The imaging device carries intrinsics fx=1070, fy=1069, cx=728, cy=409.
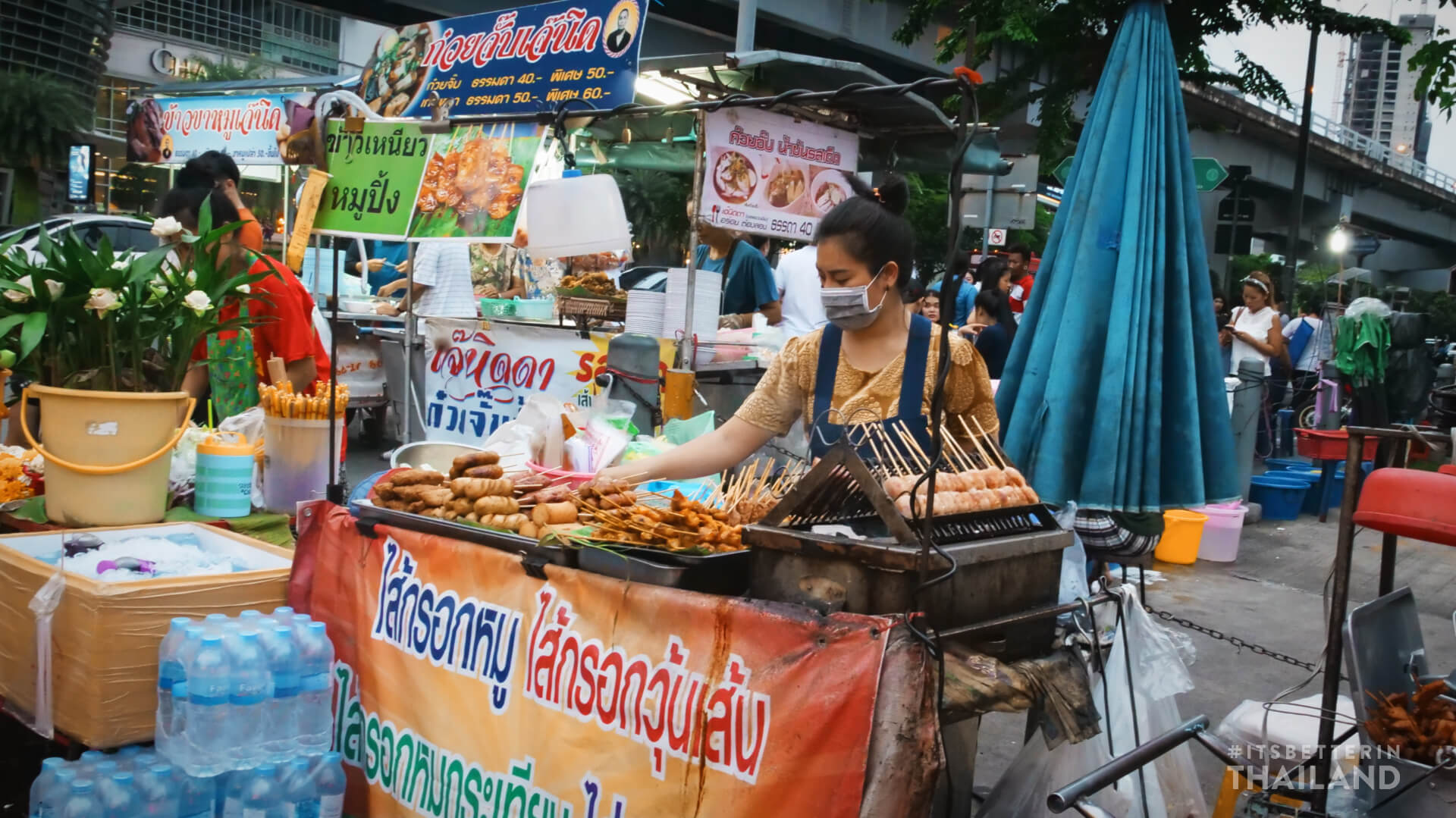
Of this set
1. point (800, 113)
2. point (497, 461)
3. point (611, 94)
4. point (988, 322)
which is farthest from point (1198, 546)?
point (497, 461)

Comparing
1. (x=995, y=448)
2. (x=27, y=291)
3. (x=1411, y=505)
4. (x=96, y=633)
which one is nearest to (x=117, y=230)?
(x=27, y=291)

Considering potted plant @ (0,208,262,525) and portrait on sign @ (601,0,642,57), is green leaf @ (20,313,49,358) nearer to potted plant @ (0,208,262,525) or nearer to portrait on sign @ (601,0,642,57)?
potted plant @ (0,208,262,525)

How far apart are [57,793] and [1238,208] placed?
58.3ft

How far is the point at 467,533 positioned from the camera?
3.18 meters

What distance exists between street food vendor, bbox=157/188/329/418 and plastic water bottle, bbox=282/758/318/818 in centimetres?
210

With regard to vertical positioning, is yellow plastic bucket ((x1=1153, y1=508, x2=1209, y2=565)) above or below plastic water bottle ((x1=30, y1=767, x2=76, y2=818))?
above

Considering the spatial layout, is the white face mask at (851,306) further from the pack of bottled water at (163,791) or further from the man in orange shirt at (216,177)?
the man in orange shirt at (216,177)

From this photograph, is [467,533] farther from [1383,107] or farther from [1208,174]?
[1383,107]

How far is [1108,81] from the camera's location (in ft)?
13.6

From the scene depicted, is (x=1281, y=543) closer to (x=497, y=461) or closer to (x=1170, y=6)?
(x=1170, y=6)

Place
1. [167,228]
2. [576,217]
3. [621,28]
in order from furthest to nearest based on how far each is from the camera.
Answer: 1. [621,28]
2. [576,217]
3. [167,228]

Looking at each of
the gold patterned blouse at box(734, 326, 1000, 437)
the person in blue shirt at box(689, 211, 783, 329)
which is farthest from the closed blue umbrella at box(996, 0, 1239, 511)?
the person in blue shirt at box(689, 211, 783, 329)

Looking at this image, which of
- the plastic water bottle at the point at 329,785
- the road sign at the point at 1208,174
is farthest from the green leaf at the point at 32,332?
the road sign at the point at 1208,174

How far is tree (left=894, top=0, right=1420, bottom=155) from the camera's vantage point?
995 centimetres
